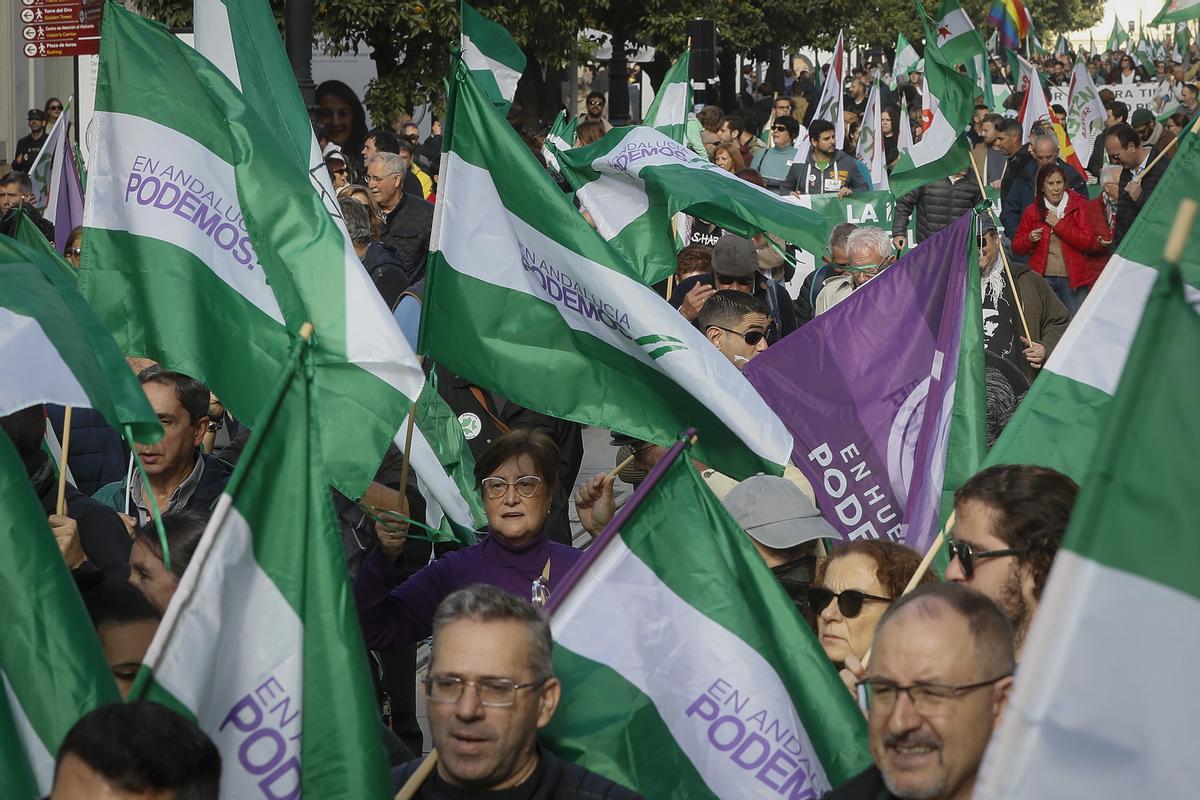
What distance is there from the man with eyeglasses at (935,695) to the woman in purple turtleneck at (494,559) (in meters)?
2.12

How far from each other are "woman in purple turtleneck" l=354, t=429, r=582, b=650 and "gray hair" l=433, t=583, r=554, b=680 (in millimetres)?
1551

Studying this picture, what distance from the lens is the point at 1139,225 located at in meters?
4.70

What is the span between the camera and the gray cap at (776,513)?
5.41 meters

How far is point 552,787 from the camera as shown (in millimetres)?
3764

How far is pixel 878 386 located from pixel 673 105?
6606mm

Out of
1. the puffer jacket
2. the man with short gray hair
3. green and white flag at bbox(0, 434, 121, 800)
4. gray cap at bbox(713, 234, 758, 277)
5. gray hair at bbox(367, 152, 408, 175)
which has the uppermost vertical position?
green and white flag at bbox(0, 434, 121, 800)

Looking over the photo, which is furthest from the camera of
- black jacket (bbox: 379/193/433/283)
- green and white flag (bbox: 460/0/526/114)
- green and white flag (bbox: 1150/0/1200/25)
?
black jacket (bbox: 379/193/433/283)

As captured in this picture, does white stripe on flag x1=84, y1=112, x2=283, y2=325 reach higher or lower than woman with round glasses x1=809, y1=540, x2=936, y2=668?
higher

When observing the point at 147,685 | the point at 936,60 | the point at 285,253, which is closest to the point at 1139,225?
the point at 285,253

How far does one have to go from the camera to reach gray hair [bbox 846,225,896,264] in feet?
30.9

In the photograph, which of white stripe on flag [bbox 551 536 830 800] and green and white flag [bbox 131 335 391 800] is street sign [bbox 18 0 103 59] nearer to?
white stripe on flag [bbox 551 536 830 800]

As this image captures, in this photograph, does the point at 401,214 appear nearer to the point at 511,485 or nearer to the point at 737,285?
the point at 737,285

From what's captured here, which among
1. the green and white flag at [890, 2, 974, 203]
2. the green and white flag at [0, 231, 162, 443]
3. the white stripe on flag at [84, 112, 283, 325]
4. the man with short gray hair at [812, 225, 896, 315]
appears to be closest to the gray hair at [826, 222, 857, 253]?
the man with short gray hair at [812, 225, 896, 315]

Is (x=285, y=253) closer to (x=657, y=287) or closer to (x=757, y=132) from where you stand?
(x=657, y=287)
